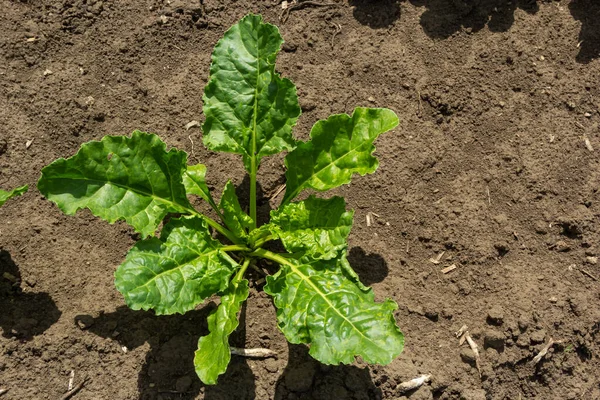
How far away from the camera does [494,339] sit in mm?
3955

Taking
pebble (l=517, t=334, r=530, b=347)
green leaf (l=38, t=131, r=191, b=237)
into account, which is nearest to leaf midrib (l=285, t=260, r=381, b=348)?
green leaf (l=38, t=131, r=191, b=237)

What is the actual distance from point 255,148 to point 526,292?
2.15m

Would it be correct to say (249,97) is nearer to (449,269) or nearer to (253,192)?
(253,192)

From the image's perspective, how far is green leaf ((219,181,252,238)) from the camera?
3.76 meters

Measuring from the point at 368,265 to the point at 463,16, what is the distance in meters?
2.19

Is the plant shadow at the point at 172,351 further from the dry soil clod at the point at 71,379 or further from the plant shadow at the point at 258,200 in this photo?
the plant shadow at the point at 258,200

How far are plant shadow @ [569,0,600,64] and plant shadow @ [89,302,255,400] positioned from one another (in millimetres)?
3415

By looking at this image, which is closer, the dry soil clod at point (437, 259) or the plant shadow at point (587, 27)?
the dry soil clod at point (437, 259)

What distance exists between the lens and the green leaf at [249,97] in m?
3.63

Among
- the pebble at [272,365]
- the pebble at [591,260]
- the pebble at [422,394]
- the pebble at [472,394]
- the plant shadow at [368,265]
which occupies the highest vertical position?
the pebble at [591,260]

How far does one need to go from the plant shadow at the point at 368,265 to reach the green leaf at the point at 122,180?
1288 mm

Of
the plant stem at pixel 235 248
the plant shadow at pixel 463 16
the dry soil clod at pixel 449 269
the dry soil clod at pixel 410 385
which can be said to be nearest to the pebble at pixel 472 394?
the dry soil clod at pixel 410 385

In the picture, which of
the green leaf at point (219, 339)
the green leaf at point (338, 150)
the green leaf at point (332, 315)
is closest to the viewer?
the green leaf at point (332, 315)

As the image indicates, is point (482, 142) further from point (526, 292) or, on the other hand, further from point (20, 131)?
point (20, 131)
